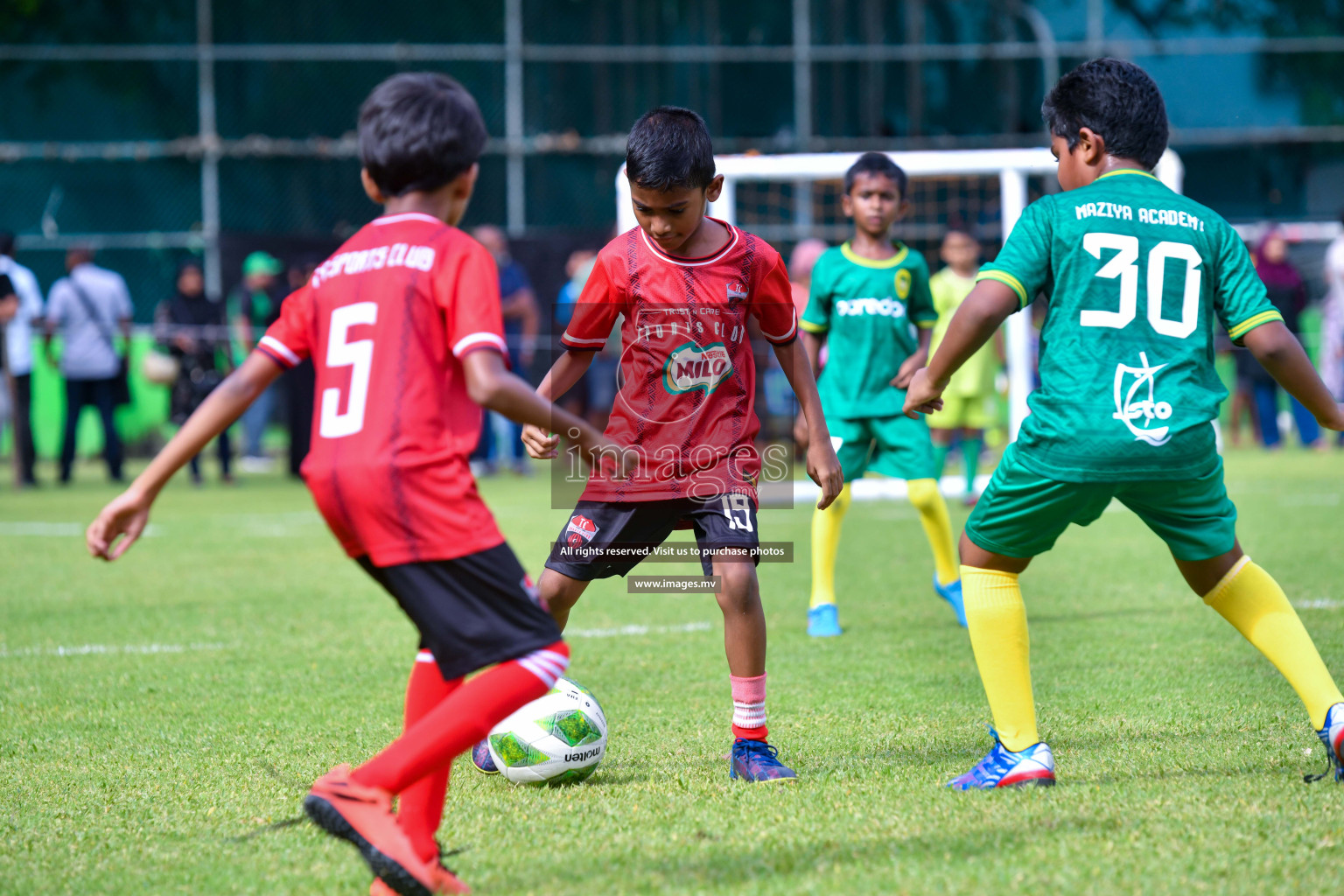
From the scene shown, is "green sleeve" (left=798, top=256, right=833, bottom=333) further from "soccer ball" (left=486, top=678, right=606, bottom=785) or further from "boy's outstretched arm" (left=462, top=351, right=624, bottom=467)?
"boy's outstretched arm" (left=462, top=351, right=624, bottom=467)

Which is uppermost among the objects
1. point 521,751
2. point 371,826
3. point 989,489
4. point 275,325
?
point 275,325

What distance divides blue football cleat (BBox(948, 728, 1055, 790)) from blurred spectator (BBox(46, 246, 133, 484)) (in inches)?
469

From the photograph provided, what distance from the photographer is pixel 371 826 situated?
252 cm

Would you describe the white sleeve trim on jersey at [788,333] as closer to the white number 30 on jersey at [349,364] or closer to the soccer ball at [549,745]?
the soccer ball at [549,745]

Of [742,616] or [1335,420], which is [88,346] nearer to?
[742,616]

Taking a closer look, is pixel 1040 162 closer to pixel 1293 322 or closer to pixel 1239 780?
pixel 1293 322

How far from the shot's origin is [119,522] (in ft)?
8.73

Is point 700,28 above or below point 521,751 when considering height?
above

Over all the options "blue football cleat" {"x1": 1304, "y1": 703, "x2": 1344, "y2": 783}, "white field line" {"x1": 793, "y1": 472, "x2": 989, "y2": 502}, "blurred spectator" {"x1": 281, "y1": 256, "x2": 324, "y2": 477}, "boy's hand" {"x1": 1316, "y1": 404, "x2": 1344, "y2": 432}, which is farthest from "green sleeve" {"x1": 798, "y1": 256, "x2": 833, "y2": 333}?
"blurred spectator" {"x1": 281, "y1": 256, "x2": 324, "y2": 477}

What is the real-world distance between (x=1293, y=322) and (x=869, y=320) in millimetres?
10422

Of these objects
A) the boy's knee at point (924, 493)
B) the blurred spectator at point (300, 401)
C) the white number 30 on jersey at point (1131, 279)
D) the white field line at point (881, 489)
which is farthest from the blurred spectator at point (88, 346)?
the white number 30 on jersey at point (1131, 279)

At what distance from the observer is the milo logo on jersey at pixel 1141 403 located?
3186 mm

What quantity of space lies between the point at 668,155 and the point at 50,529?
7893mm

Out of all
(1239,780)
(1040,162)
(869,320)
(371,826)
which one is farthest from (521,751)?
(1040,162)
